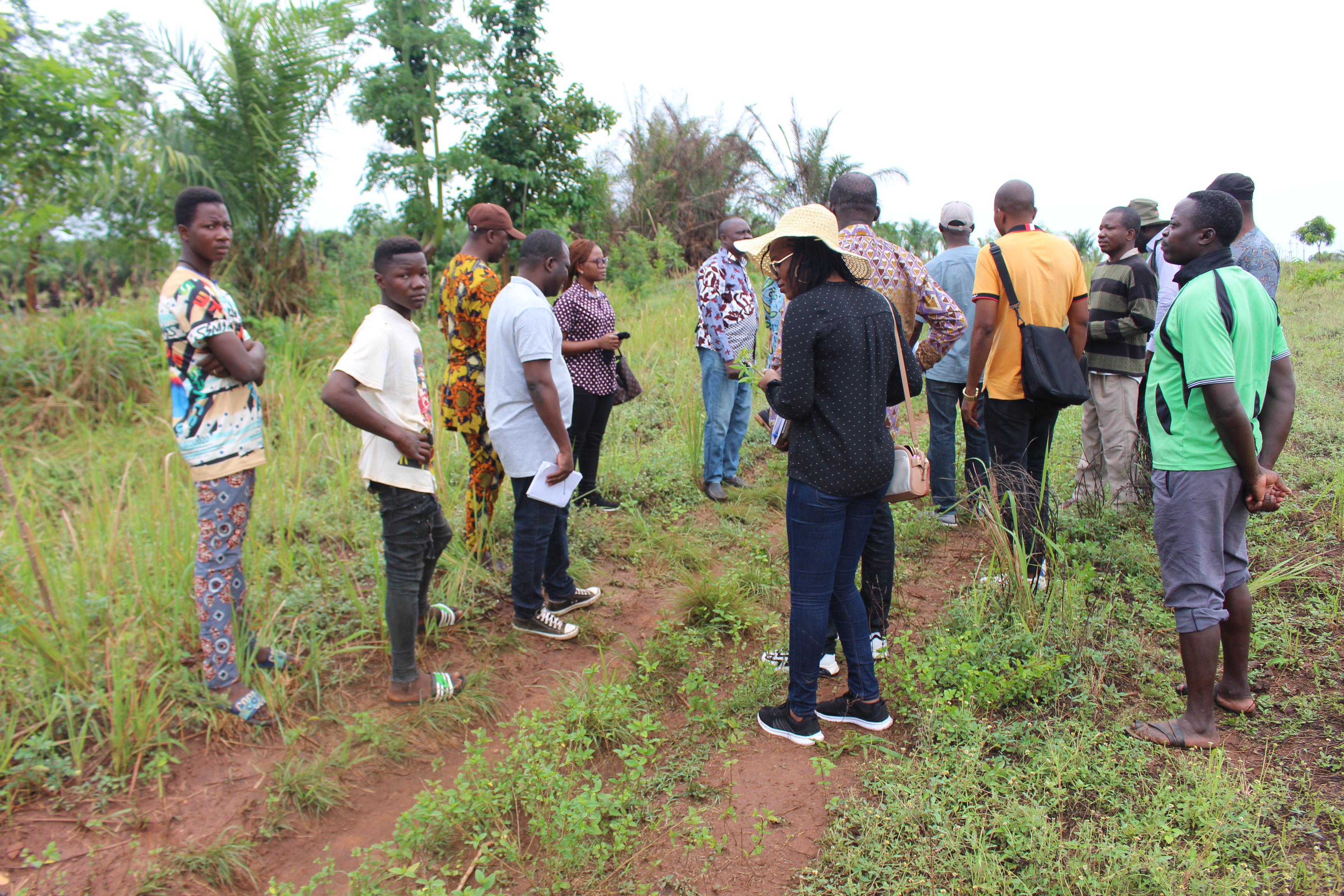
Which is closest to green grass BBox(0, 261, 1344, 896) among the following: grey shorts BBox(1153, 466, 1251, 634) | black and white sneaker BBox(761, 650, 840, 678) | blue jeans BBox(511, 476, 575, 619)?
black and white sneaker BBox(761, 650, 840, 678)

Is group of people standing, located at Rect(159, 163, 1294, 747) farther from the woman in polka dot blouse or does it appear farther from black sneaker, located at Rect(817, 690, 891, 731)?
the woman in polka dot blouse

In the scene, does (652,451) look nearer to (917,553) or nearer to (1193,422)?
(917,553)

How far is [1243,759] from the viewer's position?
2.67m

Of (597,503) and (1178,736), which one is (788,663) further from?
(597,503)

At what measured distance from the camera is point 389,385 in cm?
316

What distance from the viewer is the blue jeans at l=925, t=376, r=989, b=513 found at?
4.88 meters

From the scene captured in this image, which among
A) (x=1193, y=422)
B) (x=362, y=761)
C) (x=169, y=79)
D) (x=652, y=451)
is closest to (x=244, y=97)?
(x=169, y=79)

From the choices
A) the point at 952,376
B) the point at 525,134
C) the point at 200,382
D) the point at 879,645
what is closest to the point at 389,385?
the point at 200,382

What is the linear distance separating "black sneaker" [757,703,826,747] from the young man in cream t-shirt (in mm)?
1396

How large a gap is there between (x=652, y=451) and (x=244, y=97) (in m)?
7.05

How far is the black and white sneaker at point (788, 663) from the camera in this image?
A: 3449 millimetres

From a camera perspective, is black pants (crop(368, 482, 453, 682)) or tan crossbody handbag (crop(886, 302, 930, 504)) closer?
tan crossbody handbag (crop(886, 302, 930, 504))

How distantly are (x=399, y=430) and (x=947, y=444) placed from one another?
344 cm

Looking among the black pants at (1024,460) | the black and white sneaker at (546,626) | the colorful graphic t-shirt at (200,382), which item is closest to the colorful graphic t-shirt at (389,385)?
the colorful graphic t-shirt at (200,382)
